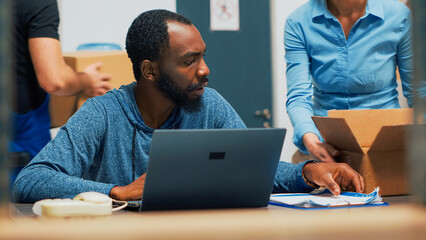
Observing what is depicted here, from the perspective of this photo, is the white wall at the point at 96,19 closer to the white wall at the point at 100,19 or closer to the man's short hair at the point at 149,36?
the white wall at the point at 100,19

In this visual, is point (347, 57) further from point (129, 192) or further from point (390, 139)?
point (129, 192)

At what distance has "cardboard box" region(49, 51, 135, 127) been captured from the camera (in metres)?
1.82

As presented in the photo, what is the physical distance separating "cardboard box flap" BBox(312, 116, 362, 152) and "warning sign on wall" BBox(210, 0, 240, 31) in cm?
220

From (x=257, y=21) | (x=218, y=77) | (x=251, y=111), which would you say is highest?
(x=257, y=21)

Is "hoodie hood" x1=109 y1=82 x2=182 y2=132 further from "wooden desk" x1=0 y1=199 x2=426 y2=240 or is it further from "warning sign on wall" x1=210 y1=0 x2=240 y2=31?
"warning sign on wall" x1=210 y1=0 x2=240 y2=31

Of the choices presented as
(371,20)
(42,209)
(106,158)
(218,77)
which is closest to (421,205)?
(42,209)

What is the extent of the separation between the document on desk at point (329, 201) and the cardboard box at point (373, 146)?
131 mm

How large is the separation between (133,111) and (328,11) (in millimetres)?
824

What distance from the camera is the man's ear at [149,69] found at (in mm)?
1574

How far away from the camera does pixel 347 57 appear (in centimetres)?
182

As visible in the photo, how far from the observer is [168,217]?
0.86 ft

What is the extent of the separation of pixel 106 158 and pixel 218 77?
208 cm

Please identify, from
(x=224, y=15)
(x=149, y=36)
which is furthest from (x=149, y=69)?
(x=224, y=15)

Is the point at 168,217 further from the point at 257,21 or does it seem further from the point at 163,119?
the point at 257,21
